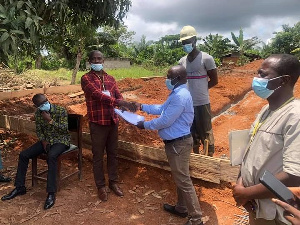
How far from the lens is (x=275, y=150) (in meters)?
1.69

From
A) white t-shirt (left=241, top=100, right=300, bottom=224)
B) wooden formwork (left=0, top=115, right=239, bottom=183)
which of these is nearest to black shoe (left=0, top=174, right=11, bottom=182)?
wooden formwork (left=0, top=115, right=239, bottom=183)

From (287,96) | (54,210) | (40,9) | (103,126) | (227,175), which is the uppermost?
(40,9)

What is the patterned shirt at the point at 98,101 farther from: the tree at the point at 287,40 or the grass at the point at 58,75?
the tree at the point at 287,40

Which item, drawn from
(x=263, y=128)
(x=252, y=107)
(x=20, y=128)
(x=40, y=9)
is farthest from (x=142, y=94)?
(x=263, y=128)

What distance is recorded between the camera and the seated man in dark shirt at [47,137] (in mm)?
3992

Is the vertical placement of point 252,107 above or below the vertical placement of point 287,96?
below

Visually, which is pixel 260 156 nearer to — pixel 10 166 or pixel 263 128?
pixel 263 128

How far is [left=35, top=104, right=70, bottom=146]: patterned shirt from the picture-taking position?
13.4 feet

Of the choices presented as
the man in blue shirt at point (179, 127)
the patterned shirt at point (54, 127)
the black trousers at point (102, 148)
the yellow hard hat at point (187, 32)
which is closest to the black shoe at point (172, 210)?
the man in blue shirt at point (179, 127)

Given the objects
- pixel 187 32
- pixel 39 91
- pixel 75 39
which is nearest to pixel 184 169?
pixel 187 32

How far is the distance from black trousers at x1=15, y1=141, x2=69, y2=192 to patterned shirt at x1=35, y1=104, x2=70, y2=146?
0.30 feet

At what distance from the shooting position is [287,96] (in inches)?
69.7

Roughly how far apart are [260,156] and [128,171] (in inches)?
124

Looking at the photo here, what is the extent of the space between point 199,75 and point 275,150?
8.37 ft
